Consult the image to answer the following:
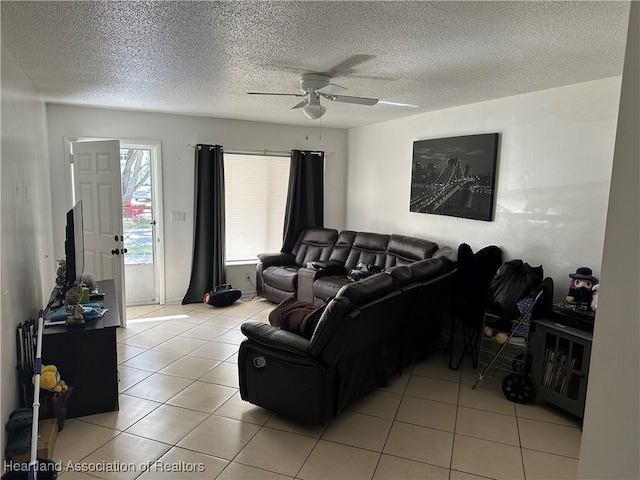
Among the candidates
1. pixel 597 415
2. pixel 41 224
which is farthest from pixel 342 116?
pixel 597 415

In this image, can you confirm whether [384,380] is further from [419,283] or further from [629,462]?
[629,462]

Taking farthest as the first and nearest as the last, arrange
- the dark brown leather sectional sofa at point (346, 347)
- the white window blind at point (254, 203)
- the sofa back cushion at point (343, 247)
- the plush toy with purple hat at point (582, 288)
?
the white window blind at point (254, 203), the sofa back cushion at point (343, 247), the plush toy with purple hat at point (582, 288), the dark brown leather sectional sofa at point (346, 347)

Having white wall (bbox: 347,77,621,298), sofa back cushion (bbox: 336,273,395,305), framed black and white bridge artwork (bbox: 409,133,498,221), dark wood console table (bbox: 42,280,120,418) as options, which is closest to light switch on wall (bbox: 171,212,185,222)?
dark wood console table (bbox: 42,280,120,418)

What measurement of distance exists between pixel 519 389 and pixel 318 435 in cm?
158

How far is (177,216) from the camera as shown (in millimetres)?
5578

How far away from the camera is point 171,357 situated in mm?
3971

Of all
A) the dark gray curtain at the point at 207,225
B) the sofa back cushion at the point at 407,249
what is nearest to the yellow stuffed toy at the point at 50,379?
the dark gray curtain at the point at 207,225

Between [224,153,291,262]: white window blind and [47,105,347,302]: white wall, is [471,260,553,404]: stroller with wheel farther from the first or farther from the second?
[224,153,291,262]: white window blind

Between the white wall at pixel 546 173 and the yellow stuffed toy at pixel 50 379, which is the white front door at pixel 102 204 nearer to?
the yellow stuffed toy at pixel 50 379

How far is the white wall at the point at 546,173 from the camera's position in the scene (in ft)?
10.7

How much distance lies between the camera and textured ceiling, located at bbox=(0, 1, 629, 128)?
2.10 meters

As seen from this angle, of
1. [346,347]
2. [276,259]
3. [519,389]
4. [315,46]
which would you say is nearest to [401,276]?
[346,347]

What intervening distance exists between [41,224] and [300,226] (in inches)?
128

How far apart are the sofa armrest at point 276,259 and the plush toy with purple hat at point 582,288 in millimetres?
3626
